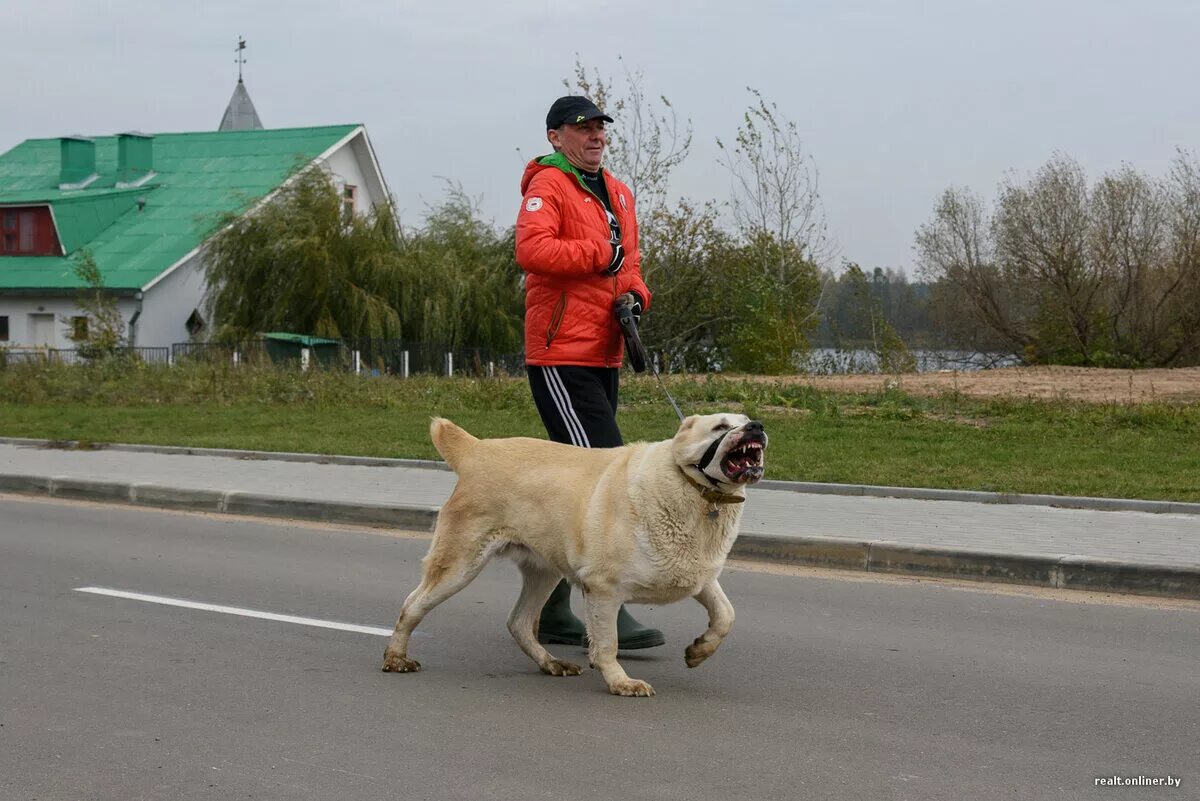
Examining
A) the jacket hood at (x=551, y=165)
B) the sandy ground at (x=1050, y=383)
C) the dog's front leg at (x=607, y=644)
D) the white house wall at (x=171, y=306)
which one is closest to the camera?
the dog's front leg at (x=607, y=644)

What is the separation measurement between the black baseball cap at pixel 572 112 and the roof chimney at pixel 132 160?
42184 millimetres

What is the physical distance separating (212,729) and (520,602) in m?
1.57

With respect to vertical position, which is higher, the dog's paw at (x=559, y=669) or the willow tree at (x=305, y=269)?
the willow tree at (x=305, y=269)

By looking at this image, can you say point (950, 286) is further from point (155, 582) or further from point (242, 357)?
point (155, 582)

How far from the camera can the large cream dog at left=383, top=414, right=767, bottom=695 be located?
536 centimetres

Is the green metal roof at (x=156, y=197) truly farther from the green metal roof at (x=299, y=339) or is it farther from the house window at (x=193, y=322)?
the green metal roof at (x=299, y=339)

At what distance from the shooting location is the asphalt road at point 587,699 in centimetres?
456

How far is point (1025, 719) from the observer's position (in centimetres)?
538

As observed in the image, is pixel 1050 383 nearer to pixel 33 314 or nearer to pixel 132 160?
pixel 33 314

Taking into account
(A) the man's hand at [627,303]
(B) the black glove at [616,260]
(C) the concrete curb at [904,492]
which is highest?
(B) the black glove at [616,260]

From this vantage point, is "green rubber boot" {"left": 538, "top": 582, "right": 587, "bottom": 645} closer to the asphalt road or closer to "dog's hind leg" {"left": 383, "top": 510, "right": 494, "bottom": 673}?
the asphalt road

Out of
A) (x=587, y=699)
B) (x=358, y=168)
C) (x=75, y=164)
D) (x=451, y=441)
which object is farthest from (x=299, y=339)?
(x=587, y=699)

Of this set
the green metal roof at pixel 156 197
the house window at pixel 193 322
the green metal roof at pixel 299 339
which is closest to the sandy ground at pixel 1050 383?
the green metal roof at pixel 299 339

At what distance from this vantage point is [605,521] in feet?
18.0
